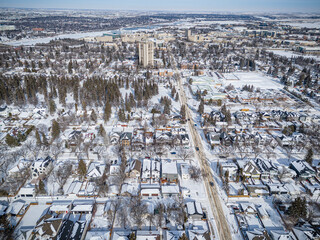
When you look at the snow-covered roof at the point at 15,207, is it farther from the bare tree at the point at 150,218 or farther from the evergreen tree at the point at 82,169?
the bare tree at the point at 150,218

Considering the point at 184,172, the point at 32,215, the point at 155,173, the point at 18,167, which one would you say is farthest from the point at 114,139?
the point at 32,215

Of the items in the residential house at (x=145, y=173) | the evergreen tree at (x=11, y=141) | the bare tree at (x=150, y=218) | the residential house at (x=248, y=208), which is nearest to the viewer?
the bare tree at (x=150, y=218)

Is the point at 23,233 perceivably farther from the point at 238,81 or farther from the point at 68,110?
the point at 238,81

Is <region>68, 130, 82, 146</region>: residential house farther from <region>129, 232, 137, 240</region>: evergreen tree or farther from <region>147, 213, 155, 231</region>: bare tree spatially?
<region>129, 232, 137, 240</region>: evergreen tree

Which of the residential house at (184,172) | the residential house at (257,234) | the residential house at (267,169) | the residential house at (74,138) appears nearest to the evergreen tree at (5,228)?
the residential house at (74,138)

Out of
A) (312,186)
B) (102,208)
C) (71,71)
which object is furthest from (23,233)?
(71,71)

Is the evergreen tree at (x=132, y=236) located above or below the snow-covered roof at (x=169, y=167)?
below

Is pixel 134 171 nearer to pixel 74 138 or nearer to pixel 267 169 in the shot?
pixel 74 138

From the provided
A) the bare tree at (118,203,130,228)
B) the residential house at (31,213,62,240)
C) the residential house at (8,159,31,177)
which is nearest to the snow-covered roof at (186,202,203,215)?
the bare tree at (118,203,130,228)
